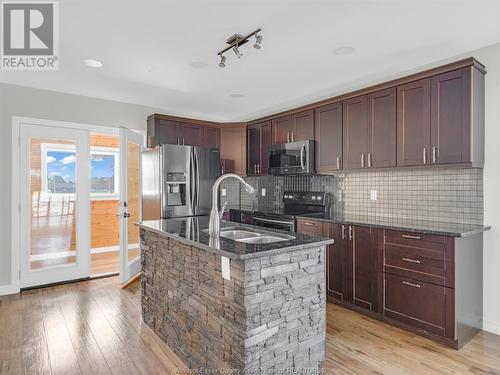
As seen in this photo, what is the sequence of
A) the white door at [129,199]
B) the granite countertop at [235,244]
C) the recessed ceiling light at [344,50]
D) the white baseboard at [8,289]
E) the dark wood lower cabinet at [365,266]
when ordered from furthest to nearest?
the white door at [129,199] → the white baseboard at [8,289] → the dark wood lower cabinet at [365,266] → the recessed ceiling light at [344,50] → the granite countertop at [235,244]

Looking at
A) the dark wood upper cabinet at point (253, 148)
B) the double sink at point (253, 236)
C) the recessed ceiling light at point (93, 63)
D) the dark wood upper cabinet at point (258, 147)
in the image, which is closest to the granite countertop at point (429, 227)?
the double sink at point (253, 236)

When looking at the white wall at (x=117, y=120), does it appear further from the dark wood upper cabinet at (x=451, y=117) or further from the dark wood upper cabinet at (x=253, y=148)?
the dark wood upper cabinet at (x=253, y=148)

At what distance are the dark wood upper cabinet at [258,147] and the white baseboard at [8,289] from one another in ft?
11.2

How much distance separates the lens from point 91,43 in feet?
8.68

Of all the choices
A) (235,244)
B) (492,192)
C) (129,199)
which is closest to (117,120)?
(129,199)

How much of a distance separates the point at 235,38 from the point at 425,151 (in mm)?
1987

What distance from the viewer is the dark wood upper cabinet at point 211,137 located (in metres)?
4.95

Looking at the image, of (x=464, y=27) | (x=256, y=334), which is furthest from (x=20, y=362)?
(x=464, y=27)

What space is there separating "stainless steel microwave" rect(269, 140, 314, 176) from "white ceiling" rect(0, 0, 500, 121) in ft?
2.46

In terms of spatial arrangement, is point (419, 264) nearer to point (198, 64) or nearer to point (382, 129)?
point (382, 129)

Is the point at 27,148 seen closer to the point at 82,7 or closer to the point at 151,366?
the point at 82,7

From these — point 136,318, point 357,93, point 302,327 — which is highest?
point 357,93

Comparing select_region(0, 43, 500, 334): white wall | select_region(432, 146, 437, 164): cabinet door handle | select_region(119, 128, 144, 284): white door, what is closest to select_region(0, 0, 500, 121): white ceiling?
select_region(0, 43, 500, 334): white wall

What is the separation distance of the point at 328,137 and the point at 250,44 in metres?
1.56
